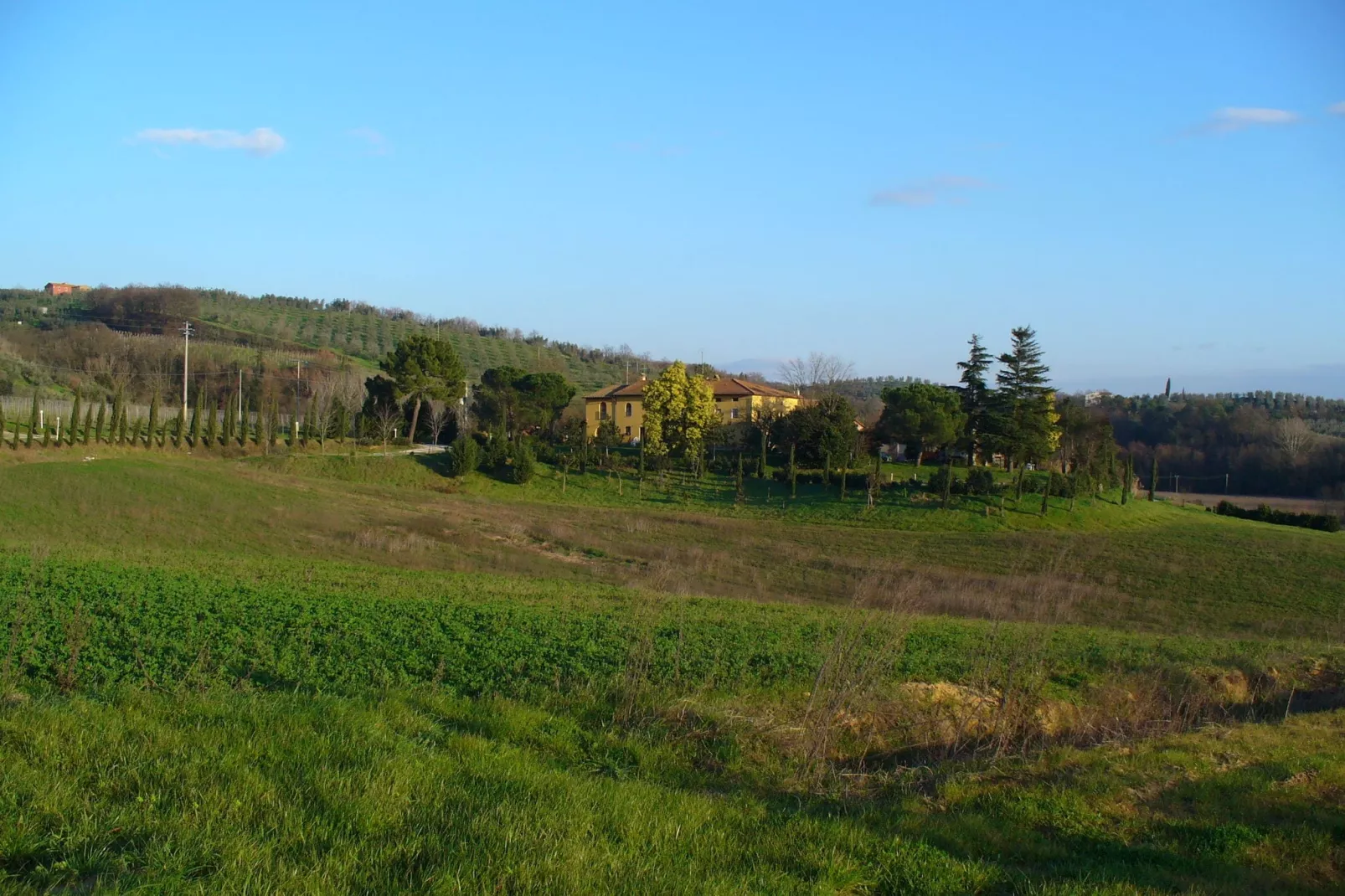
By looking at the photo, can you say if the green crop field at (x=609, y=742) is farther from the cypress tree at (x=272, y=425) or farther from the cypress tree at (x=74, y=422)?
the cypress tree at (x=272, y=425)

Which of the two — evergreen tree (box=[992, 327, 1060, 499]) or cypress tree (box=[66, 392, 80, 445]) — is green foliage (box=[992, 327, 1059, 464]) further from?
cypress tree (box=[66, 392, 80, 445])

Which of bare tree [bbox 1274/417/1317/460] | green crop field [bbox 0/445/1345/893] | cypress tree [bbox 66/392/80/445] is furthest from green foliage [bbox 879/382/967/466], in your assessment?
cypress tree [bbox 66/392/80/445]

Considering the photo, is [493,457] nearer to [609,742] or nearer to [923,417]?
[923,417]

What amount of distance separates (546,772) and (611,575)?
19002 millimetres

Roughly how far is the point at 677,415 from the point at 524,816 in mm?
50788

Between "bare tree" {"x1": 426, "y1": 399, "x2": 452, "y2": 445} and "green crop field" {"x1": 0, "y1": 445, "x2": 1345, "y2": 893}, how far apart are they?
39.3 metres

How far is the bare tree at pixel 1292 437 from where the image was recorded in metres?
75.3

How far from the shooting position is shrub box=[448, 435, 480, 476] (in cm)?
4547

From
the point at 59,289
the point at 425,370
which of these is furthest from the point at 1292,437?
the point at 59,289

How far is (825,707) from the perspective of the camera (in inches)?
284

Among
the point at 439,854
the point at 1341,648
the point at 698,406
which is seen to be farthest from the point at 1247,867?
the point at 698,406

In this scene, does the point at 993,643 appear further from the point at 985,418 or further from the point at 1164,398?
the point at 1164,398

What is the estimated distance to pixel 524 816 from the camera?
4.39m

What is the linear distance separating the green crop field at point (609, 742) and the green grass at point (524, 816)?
0.02 meters
